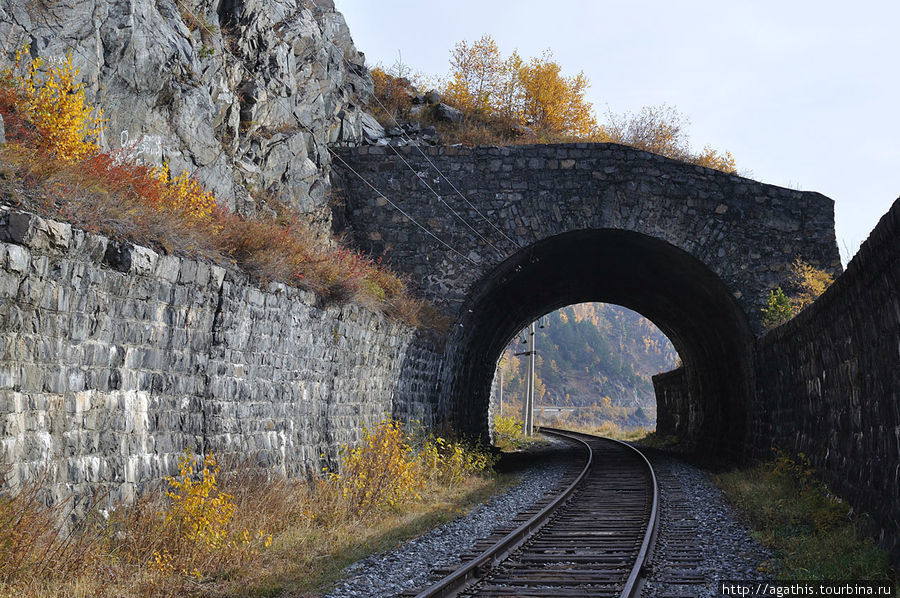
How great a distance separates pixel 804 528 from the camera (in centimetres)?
957

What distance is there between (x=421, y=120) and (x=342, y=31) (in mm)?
3348

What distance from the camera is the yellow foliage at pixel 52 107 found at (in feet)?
30.7

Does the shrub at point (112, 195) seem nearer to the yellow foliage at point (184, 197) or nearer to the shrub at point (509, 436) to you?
the yellow foliage at point (184, 197)

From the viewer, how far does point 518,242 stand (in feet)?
61.8

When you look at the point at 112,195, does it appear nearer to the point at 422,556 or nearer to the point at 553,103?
the point at 422,556

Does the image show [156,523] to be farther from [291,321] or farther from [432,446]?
[432,446]

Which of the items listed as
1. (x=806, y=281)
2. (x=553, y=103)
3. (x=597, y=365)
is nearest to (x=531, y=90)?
(x=553, y=103)

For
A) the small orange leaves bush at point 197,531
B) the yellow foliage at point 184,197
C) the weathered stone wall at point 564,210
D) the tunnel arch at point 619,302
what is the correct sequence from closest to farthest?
the small orange leaves bush at point 197,531, the yellow foliage at point 184,197, the weathered stone wall at point 564,210, the tunnel arch at point 619,302

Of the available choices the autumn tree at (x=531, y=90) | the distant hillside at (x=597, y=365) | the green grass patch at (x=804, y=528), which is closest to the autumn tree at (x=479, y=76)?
the autumn tree at (x=531, y=90)

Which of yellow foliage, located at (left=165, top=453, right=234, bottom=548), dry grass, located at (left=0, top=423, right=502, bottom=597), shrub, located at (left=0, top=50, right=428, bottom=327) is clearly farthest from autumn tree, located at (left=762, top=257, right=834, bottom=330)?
yellow foliage, located at (left=165, top=453, right=234, bottom=548)

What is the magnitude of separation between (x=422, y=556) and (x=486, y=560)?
2.78 feet

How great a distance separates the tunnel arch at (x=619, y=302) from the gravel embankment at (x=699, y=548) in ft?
20.8

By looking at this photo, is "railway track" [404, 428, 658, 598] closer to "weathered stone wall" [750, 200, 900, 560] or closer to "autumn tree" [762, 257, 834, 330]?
"weathered stone wall" [750, 200, 900, 560]

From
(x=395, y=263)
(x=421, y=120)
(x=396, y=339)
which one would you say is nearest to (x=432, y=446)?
(x=396, y=339)
